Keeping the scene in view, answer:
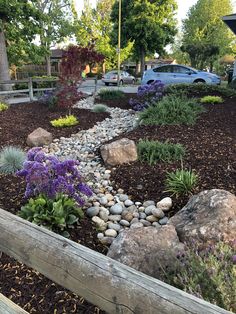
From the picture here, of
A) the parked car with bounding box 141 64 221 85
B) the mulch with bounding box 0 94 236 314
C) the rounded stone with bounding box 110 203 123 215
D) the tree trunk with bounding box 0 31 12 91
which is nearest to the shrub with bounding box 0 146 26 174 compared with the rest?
the mulch with bounding box 0 94 236 314

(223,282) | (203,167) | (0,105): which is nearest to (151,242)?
(223,282)

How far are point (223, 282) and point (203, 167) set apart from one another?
2.97 m

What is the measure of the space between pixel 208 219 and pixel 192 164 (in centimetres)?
194

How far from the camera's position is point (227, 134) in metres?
6.36

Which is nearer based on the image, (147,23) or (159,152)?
(159,152)

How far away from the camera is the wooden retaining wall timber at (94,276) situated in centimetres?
126

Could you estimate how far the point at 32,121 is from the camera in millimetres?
9305

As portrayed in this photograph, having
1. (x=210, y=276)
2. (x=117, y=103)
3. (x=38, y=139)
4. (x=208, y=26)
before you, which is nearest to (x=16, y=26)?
(x=117, y=103)

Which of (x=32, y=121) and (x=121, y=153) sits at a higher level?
(x=121, y=153)

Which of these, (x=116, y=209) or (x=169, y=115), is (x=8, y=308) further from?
(x=169, y=115)

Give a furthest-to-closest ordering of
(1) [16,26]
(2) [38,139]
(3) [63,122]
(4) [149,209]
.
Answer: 1. (1) [16,26]
2. (3) [63,122]
3. (2) [38,139]
4. (4) [149,209]

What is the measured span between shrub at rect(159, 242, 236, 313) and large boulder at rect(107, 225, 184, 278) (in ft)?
0.63

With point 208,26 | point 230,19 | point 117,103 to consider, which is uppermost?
point 208,26

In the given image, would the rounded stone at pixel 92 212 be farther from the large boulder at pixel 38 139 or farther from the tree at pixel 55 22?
the tree at pixel 55 22
